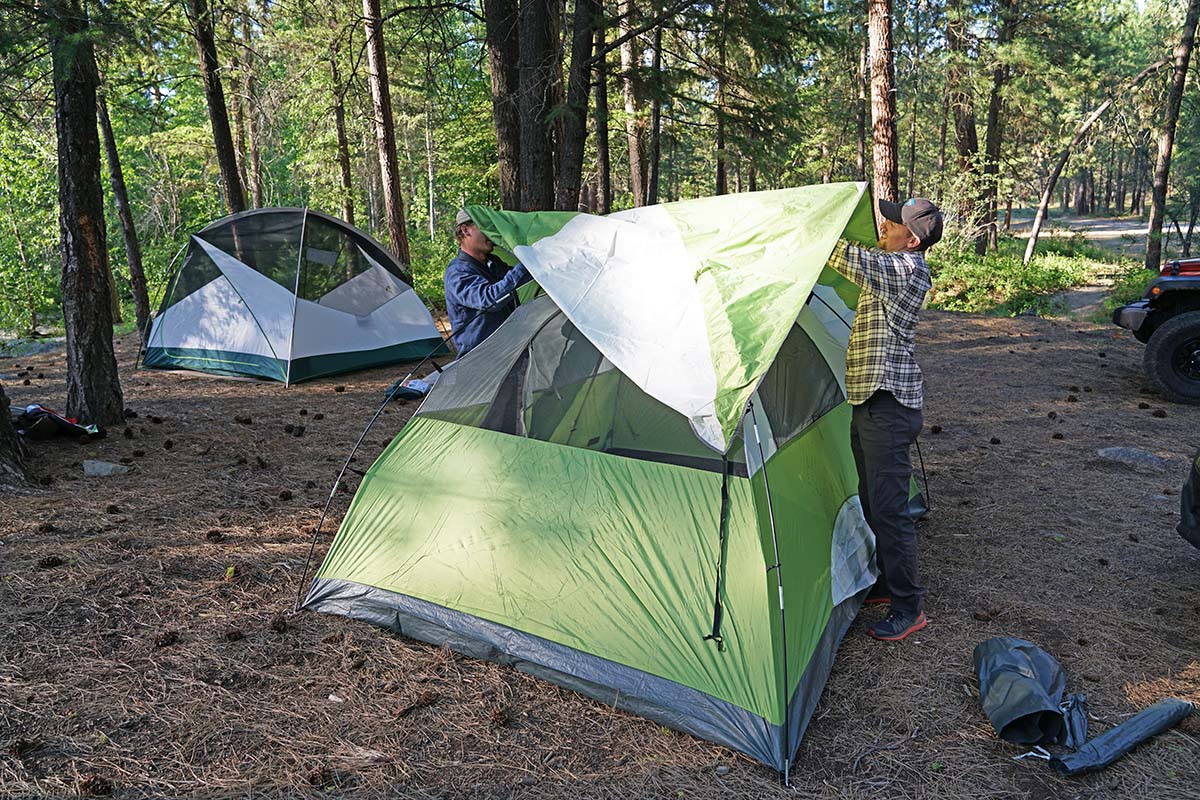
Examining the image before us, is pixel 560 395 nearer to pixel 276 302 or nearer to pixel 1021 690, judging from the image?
pixel 1021 690

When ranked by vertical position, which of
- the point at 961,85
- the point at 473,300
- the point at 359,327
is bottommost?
the point at 359,327

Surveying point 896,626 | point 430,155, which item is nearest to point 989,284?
point 896,626

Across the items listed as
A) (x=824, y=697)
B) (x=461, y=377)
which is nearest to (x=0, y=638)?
(x=461, y=377)

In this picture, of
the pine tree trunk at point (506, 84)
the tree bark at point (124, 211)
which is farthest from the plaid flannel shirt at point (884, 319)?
the tree bark at point (124, 211)

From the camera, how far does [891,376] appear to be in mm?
3328

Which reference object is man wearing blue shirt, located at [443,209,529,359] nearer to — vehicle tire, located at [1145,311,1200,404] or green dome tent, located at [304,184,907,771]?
green dome tent, located at [304,184,907,771]

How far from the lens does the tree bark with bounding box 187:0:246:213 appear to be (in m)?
9.50

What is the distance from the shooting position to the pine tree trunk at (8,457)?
4.82 meters

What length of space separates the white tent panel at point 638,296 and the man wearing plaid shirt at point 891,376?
27.1 inches

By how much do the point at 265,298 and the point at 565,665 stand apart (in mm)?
6897

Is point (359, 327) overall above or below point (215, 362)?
above

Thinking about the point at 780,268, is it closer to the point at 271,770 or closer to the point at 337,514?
the point at 271,770

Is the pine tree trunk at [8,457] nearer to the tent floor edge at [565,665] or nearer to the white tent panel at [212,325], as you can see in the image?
the tent floor edge at [565,665]

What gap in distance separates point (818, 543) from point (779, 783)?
1.06 metres
